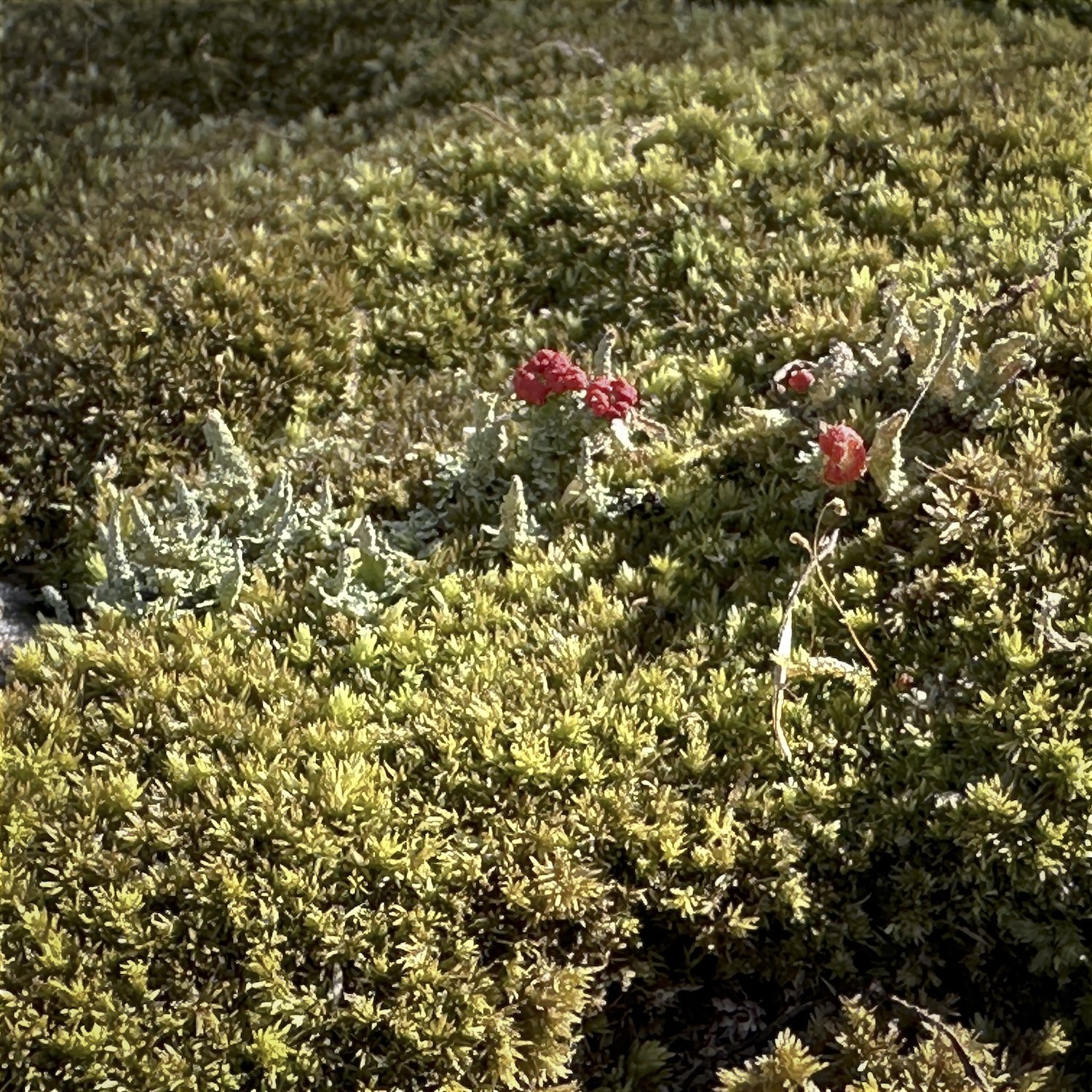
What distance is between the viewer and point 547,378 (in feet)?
16.2

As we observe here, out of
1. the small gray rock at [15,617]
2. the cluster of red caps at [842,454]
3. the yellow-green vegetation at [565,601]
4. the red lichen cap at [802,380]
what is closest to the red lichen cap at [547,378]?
the yellow-green vegetation at [565,601]

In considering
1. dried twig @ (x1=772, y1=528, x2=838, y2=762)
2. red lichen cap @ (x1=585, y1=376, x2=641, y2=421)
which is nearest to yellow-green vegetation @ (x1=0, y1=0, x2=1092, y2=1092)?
dried twig @ (x1=772, y1=528, x2=838, y2=762)

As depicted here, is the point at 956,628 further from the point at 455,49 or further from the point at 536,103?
the point at 455,49

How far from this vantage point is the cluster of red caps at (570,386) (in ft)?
16.1

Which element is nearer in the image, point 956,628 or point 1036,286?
point 956,628

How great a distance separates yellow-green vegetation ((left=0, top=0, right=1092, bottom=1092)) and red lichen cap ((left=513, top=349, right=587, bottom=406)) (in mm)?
146

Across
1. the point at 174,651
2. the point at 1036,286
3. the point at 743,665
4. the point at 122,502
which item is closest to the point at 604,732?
the point at 743,665

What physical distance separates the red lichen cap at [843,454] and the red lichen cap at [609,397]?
32.0 inches

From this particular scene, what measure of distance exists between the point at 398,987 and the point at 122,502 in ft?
8.07

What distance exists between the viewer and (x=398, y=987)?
3658 mm

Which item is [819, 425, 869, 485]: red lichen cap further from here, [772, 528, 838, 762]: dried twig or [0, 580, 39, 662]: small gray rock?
[0, 580, 39, 662]: small gray rock

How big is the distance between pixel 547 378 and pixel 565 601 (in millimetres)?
947

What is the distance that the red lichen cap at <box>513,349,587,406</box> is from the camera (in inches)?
193

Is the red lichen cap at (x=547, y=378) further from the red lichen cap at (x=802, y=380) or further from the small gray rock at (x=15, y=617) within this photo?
the small gray rock at (x=15, y=617)
